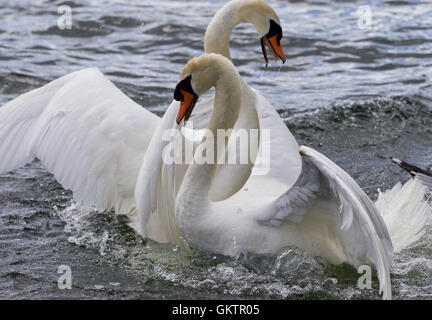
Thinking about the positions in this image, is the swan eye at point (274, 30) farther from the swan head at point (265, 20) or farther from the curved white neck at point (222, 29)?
the curved white neck at point (222, 29)

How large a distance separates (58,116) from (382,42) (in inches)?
277

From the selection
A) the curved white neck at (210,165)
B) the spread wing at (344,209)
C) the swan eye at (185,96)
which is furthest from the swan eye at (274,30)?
the spread wing at (344,209)

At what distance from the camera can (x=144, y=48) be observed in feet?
38.7

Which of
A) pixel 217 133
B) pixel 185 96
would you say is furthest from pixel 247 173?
pixel 185 96

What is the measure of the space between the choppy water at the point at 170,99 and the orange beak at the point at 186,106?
3.19 ft

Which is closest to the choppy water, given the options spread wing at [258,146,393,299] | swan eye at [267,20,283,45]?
spread wing at [258,146,393,299]

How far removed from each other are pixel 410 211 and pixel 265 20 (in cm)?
188

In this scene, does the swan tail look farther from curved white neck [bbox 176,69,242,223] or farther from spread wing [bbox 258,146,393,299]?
curved white neck [bbox 176,69,242,223]

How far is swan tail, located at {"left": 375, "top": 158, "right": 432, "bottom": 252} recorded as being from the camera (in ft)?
18.9

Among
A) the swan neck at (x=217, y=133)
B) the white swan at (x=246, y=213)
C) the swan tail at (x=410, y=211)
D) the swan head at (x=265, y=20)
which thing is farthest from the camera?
the swan head at (x=265, y=20)

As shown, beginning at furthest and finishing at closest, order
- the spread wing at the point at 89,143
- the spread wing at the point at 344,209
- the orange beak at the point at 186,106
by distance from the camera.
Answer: the spread wing at the point at 89,143 < the orange beak at the point at 186,106 < the spread wing at the point at 344,209

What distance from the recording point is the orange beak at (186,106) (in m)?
5.17
